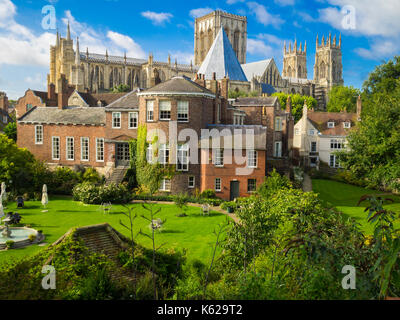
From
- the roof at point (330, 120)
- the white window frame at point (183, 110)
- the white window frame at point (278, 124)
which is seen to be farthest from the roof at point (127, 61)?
the white window frame at point (183, 110)

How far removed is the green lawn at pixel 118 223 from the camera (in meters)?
21.4

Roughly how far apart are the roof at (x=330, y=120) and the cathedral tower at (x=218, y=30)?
88.5m

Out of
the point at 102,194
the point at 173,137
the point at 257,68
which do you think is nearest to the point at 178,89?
the point at 173,137

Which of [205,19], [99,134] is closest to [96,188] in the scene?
Result: [99,134]

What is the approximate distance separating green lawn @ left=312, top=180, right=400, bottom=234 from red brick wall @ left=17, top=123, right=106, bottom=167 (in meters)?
24.0

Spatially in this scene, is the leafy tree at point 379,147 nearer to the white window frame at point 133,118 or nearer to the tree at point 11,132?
the white window frame at point 133,118

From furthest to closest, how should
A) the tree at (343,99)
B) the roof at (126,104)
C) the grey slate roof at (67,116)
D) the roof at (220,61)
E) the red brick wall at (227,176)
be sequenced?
the tree at (343,99)
the roof at (220,61)
the grey slate roof at (67,116)
the roof at (126,104)
the red brick wall at (227,176)

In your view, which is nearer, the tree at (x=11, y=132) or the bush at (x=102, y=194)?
the bush at (x=102, y=194)

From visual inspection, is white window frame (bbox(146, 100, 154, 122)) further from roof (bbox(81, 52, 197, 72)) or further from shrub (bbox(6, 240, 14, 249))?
roof (bbox(81, 52, 197, 72))

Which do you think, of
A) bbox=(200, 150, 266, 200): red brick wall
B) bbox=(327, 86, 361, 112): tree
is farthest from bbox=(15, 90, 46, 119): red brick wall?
bbox=(327, 86, 361, 112): tree

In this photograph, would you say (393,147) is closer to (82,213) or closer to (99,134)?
(82,213)

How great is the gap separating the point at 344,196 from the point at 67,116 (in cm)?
3278

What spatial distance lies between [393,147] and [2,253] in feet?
102
